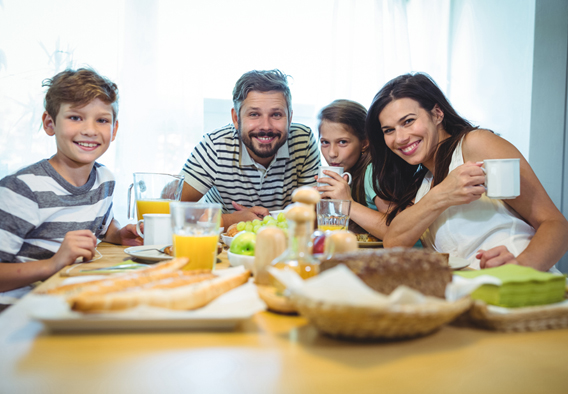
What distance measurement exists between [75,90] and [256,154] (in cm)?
101

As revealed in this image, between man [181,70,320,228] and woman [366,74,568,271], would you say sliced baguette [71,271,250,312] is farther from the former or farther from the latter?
man [181,70,320,228]

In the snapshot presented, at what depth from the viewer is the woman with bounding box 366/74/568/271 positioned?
1.28m

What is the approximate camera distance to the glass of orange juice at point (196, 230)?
0.84 meters

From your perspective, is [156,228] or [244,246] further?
[156,228]

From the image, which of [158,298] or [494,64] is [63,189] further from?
[494,64]

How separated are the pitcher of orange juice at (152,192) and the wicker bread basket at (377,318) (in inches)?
38.5

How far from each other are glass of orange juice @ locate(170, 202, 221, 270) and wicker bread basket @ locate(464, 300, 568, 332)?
0.49m

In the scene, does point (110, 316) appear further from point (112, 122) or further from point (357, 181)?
point (357, 181)

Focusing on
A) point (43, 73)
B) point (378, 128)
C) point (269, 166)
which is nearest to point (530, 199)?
point (378, 128)

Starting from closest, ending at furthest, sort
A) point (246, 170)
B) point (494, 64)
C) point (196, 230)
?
point (196, 230), point (246, 170), point (494, 64)

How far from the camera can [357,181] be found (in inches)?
84.6

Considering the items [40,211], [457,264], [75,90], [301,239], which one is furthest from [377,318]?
[75,90]

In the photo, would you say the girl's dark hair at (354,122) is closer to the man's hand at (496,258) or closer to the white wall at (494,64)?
the man's hand at (496,258)

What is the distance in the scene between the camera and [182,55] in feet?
9.25
